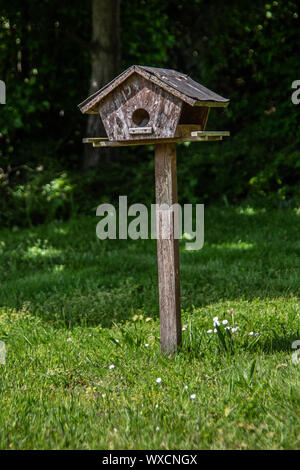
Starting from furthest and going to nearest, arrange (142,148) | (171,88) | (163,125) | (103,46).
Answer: (142,148), (103,46), (163,125), (171,88)

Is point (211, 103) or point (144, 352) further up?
point (211, 103)

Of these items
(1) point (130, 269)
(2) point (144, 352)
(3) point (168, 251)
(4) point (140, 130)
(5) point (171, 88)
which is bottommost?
(2) point (144, 352)

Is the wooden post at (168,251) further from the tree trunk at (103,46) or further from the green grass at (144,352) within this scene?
the tree trunk at (103,46)

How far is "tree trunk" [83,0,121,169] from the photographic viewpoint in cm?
1077

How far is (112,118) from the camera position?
4.27 meters

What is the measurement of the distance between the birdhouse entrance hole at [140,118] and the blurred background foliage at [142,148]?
5.53 meters

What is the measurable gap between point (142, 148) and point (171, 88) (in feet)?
27.7

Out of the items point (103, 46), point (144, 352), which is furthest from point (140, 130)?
point (103, 46)

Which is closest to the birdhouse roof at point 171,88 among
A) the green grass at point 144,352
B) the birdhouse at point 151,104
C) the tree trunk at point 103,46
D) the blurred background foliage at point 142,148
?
the birdhouse at point 151,104

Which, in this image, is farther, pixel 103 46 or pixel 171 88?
pixel 103 46

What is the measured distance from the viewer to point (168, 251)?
4.24m

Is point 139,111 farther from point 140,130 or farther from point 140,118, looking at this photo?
point 140,130

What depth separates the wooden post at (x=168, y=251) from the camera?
4.18m

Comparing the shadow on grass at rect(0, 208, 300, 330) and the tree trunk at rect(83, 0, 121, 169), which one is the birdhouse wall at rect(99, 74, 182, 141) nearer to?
the shadow on grass at rect(0, 208, 300, 330)
